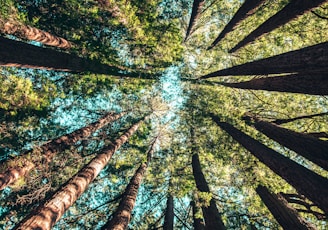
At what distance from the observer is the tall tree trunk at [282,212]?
6.67m

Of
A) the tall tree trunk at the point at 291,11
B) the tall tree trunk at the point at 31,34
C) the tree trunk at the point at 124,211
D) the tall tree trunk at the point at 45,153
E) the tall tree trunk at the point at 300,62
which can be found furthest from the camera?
the tall tree trunk at the point at 291,11

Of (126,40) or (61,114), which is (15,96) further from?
(126,40)

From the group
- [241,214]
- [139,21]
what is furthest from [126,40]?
[241,214]

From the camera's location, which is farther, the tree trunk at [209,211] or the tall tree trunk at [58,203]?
the tree trunk at [209,211]

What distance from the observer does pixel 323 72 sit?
17.5 feet

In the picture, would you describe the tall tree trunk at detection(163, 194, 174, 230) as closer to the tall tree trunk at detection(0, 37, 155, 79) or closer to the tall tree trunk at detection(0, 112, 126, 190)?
the tall tree trunk at detection(0, 112, 126, 190)

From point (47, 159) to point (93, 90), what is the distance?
474 cm

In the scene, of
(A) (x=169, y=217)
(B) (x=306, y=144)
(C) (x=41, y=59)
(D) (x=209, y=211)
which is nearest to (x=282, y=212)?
(D) (x=209, y=211)

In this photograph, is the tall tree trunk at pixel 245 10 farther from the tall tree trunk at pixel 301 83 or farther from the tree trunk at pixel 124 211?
the tree trunk at pixel 124 211

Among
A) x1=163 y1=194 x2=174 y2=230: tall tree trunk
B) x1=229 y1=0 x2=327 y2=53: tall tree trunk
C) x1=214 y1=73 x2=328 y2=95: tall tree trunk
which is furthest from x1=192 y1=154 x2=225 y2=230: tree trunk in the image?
x1=229 y1=0 x2=327 y2=53: tall tree trunk

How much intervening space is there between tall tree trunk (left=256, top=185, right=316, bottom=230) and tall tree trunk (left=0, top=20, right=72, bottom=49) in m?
10.5

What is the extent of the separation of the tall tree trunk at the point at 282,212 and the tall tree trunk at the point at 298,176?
1.49 m

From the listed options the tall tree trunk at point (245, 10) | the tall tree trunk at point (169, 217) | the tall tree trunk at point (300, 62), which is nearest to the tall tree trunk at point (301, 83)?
the tall tree trunk at point (300, 62)

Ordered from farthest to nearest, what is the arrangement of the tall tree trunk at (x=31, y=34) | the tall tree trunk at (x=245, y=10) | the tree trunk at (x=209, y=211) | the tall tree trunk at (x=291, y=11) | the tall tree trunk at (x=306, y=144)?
the tall tree trunk at (x=245, y=10) → the tall tree trunk at (x=291, y=11) → the tree trunk at (x=209, y=211) → the tall tree trunk at (x=31, y=34) → the tall tree trunk at (x=306, y=144)
